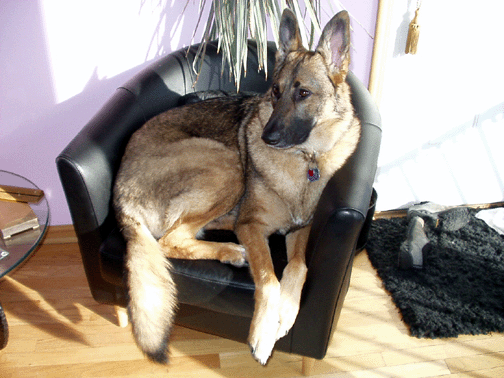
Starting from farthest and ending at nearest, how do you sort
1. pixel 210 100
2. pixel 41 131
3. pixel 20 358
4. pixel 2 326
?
pixel 41 131, pixel 210 100, pixel 20 358, pixel 2 326

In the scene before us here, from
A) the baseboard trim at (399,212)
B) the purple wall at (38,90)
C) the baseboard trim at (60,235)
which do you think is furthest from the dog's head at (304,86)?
the baseboard trim at (60,235)

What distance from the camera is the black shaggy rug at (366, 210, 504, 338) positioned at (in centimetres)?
214

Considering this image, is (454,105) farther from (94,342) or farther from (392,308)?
(94,342)

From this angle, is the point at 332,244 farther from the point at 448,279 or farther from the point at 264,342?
the point at 448,279

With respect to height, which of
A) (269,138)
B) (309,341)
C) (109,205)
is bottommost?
(309,341)

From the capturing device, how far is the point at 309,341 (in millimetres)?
1716

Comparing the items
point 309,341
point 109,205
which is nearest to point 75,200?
point 109,205

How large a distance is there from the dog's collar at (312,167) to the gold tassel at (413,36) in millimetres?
1135

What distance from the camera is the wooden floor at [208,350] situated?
195 centimetres

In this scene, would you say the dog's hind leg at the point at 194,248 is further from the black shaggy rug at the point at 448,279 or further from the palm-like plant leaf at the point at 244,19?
the black shaggy rug at the point at 448,279

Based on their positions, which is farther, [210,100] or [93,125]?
[210,100]

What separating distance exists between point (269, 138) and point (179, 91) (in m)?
0.84

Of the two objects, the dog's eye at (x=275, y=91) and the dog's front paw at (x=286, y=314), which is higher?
the dog's eye at (x=275, y=91)

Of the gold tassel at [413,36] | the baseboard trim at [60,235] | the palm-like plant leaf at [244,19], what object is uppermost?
the palm-like plant leaf at [244,19]
